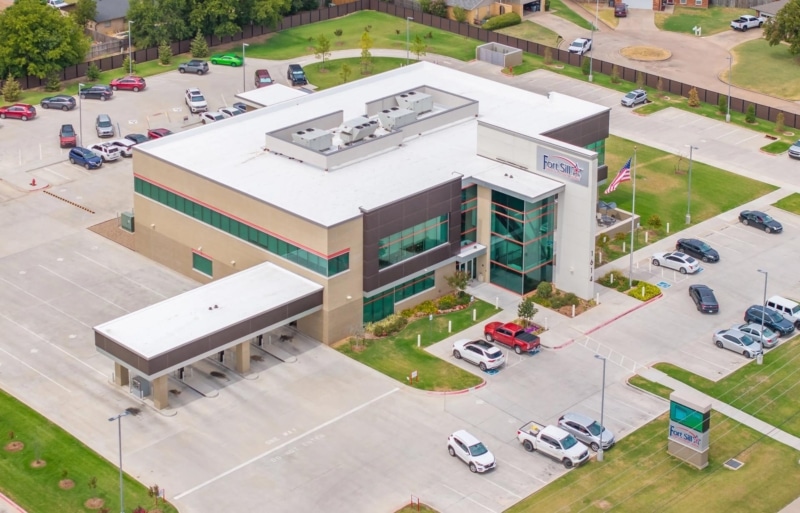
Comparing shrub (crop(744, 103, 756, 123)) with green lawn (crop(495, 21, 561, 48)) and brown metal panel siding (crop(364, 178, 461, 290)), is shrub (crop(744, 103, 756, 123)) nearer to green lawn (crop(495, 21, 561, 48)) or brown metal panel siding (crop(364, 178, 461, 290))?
green lawn (crop(495, 21, 561, 48))

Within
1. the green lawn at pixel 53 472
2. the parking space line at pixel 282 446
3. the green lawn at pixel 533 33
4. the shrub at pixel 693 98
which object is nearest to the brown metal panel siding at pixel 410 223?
the parking space line at pixel 282 446

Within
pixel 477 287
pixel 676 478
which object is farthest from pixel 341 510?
pixel 477 287

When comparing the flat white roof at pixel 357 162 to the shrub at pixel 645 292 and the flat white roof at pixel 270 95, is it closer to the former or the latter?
the flat white roof at pixel 270 95

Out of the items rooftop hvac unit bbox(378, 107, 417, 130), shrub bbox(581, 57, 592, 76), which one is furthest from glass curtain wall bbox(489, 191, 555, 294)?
shrub bbox(581, 57, 592, 76)

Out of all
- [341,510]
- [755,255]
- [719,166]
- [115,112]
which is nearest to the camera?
[341,510]

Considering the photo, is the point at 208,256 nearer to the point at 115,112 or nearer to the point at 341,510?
the point at 341,510
